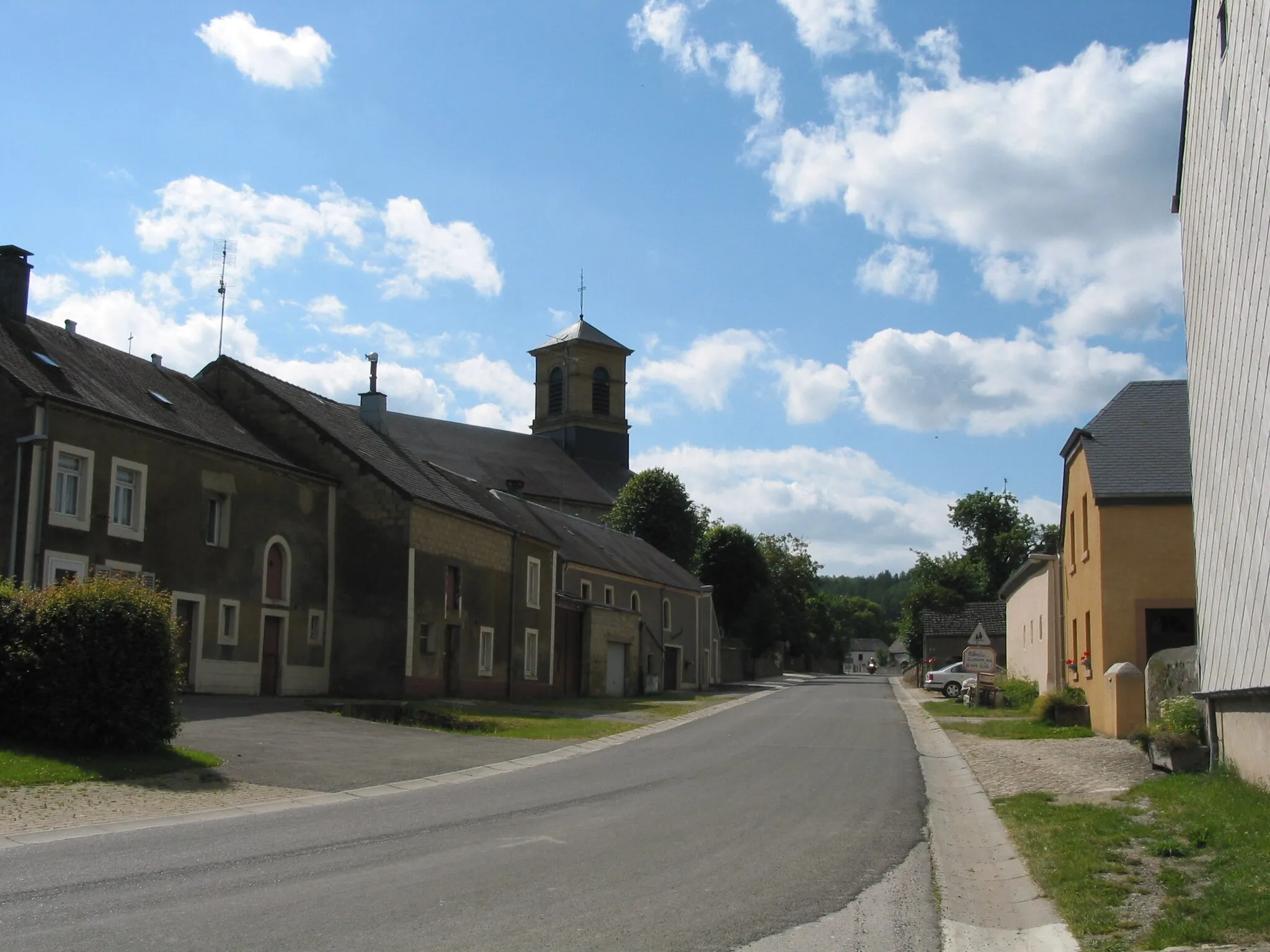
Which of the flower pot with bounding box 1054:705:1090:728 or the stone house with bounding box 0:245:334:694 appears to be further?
the flower pot with bounding box 1054:705:1090:728

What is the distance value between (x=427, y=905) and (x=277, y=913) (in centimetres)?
88

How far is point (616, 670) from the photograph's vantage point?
44.2m

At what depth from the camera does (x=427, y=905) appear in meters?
7.22

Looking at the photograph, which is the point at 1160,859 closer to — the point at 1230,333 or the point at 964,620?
the point at 1230,333

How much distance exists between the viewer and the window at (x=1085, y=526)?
75.9 feet

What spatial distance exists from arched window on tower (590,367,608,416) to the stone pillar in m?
65.9

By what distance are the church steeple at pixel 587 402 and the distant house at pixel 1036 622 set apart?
145 feet

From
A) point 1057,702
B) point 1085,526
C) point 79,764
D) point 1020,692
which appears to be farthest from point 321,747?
point 1020,692

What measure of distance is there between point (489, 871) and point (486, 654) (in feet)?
86.4

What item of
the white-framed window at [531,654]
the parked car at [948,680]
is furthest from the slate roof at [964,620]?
the white-framed window at [531,654]

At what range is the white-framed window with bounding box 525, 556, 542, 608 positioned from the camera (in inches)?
1480

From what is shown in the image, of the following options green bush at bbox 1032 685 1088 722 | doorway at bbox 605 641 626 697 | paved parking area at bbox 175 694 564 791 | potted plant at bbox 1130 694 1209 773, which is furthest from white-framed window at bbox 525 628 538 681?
potted plant at bbox 1130 694 1209 773

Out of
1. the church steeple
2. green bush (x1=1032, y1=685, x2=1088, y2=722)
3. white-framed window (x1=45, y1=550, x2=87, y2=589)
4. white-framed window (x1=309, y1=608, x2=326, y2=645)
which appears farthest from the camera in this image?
the church steeple

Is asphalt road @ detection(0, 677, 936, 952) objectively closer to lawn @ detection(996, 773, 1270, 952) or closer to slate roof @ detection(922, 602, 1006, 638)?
lawn @ detection(996, 773, 1270, 952)
